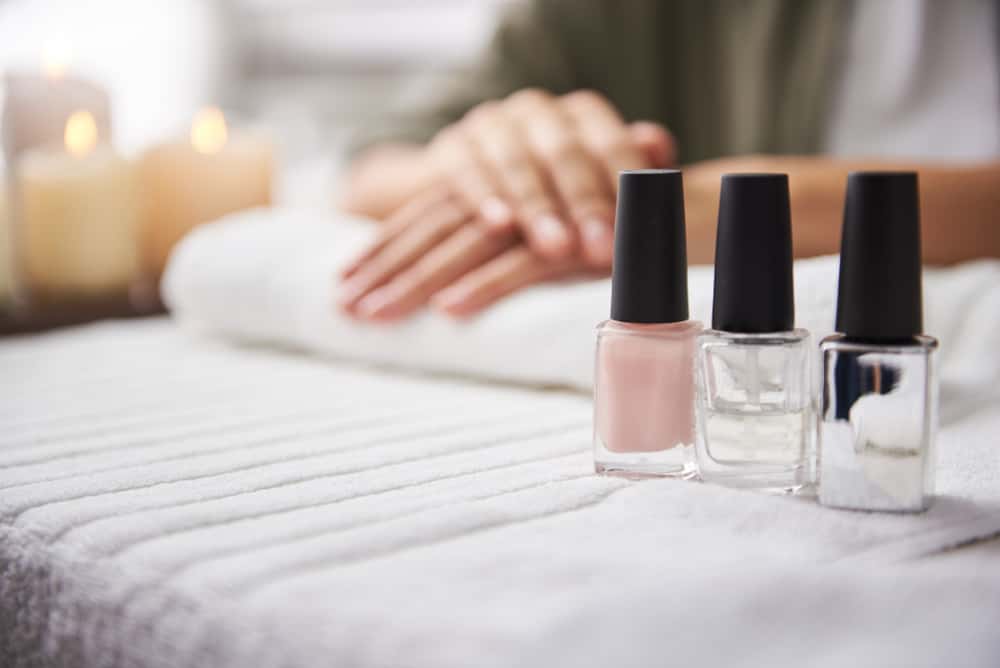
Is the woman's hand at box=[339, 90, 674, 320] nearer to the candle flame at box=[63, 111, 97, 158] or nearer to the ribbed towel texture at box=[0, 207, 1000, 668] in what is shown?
the ribbed towel texture at box=[0, 207, 1000, 668]

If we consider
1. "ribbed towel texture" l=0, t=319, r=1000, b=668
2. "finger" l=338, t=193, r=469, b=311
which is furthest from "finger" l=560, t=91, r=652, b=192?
"ribbed towel texture" l=0, t=319, r=1000, b=668

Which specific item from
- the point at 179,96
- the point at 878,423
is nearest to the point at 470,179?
the point at 878,423

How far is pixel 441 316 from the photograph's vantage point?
0.64 m

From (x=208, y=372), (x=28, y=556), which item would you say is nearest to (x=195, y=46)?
(x=208, y=372)

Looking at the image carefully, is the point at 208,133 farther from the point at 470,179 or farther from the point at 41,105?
the point at 470,179

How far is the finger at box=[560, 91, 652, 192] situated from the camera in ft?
2.28

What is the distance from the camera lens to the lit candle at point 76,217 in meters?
0.81

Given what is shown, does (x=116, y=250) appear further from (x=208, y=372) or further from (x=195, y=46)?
(x=195, y=46)

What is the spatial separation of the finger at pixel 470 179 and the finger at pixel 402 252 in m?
0.01

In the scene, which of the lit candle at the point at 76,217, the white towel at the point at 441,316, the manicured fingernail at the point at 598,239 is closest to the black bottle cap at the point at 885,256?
the white towel at the point at 441,316

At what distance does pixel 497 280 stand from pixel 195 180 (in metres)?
0.39

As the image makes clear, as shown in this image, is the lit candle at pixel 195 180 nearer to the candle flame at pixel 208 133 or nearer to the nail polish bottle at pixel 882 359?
the candle flame at pixel 208 133

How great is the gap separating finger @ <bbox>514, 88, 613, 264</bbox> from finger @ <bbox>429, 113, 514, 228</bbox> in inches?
1.6

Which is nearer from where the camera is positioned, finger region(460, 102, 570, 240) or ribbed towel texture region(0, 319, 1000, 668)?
ribbed towel texture region(0, 319, 1000, 668)
